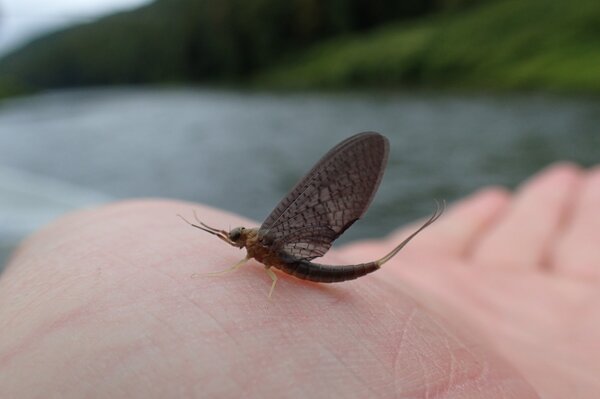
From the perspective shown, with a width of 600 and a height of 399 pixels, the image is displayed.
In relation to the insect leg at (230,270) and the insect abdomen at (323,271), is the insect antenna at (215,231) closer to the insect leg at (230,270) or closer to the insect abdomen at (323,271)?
the insect leg at (230,270)

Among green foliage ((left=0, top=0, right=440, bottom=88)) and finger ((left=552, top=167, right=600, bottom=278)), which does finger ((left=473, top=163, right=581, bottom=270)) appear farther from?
green foliage ((left=0, top=0, right=440, bottom=88))

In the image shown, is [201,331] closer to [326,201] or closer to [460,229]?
[326,201]

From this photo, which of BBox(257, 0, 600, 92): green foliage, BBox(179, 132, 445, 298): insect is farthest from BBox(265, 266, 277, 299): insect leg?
BBox(257, 0, 600, 92): green foliage

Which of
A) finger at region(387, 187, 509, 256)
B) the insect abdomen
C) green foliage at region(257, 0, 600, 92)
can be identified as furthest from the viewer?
green foliage at region(257, 0, 600, 92)

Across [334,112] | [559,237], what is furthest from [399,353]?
[334,112]

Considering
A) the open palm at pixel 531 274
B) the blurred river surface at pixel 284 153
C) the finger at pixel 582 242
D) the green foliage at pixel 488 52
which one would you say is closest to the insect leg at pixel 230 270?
the blurred river surface at pixel 284 153
